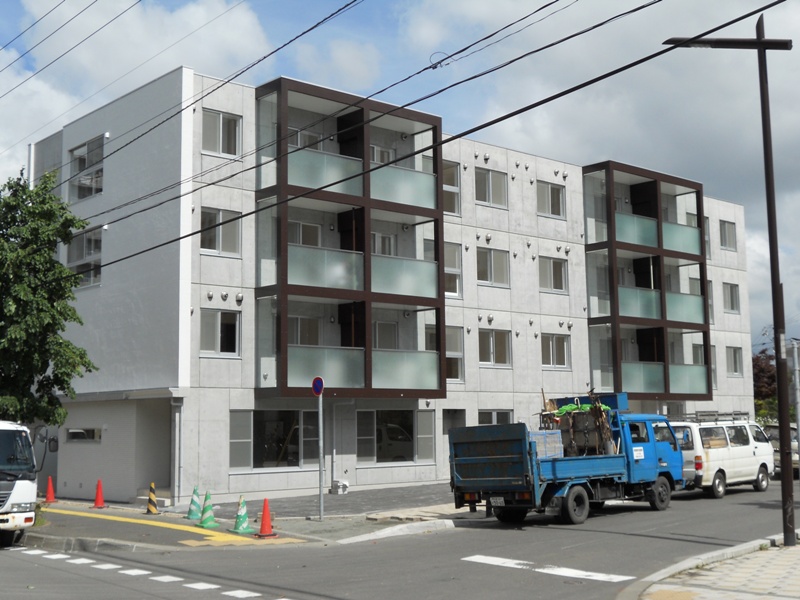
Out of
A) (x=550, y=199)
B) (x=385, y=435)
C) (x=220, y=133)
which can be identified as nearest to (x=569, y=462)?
(x=385, y=435)

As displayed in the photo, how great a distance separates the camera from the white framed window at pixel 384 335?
1224 inches

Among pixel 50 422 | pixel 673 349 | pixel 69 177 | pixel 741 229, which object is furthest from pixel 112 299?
pixel 741 229

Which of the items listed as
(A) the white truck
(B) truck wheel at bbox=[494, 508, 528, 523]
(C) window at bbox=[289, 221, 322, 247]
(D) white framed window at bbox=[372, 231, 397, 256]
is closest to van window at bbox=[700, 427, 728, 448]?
(B) truck wheel at bbox=[494, 508, 528, 523]

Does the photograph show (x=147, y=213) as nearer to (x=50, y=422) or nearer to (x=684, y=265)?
(x=50, y=422)

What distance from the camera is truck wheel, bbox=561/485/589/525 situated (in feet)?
62.5

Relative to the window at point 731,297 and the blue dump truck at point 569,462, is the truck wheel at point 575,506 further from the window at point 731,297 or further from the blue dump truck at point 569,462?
the window at point 731,297

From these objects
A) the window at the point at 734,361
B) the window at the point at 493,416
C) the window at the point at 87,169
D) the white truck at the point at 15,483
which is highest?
the window at the point at 87,169

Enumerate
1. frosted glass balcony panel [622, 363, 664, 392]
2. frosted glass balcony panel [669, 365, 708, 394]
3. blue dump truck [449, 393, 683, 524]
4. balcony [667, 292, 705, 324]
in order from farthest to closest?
balcony [667, 292, 705, 324] < frosted glass balcony panel [669, 365, 708, 394] < frosted glass balcony panel [622, 363, 664, 392] < blue dump truck [449, 393, 683, 524]

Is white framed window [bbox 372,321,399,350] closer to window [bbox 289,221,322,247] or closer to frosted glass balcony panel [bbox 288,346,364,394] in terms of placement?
frosted glass balcony panel [bbox 288,346,364,394]

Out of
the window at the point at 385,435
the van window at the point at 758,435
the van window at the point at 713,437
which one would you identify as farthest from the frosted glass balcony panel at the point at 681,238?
the van window at the point at 713,437

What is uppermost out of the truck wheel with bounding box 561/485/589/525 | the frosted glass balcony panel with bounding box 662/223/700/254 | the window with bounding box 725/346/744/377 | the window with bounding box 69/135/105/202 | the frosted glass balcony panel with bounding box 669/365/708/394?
the window with bounding box 69/135/105/202

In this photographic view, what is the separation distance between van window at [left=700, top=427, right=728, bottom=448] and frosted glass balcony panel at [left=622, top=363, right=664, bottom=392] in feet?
36.6

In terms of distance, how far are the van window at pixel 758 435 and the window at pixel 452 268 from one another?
35.2ft

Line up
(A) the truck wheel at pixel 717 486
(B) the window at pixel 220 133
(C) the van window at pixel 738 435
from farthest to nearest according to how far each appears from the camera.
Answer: (B) the window at pixel 220 133 → (C) the van window at pixel 738 435 → (A) the truck wheel at pixel 717 486
